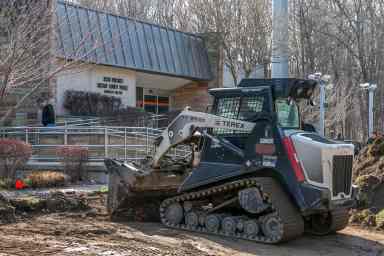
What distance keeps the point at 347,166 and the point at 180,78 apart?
24.4 meters

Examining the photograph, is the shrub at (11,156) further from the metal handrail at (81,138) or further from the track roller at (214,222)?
the track roller at (214,222)

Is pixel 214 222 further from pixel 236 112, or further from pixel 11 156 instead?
pixel 11 156

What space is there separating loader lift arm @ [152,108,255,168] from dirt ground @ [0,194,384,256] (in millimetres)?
1507

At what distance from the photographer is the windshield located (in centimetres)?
1020

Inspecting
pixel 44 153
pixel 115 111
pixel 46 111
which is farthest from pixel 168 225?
pixel 115 111

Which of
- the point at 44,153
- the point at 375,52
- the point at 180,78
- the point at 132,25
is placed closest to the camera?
the point at 44,153

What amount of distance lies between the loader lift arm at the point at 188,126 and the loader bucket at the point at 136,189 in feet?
1.04

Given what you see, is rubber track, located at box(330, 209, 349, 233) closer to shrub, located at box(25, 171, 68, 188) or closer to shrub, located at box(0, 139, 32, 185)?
shrub, located at box(25, 171, 68, 188)

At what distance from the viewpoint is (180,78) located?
111ft

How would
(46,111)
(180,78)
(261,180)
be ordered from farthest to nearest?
(180,78) → (46,111) → (261,180)

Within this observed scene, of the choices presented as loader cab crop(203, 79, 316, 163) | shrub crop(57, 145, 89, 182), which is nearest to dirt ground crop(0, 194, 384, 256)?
loader cab crop(203, 79, 316, 163)

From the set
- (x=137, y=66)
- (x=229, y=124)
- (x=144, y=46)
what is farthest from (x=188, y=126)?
(x=144, y=46)

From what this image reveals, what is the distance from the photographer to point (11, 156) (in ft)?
53.8

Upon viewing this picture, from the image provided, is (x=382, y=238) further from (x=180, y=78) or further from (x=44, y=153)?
(x=180, y=78)
